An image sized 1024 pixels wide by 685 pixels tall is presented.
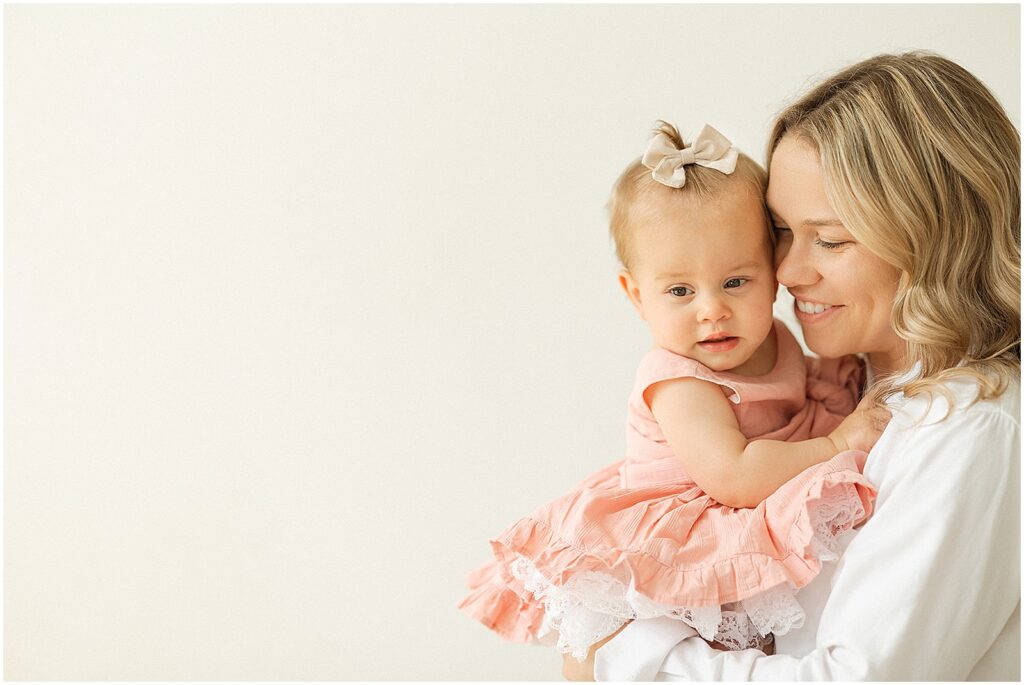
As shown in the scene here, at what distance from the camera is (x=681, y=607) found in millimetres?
1552

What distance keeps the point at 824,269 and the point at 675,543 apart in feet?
1.67

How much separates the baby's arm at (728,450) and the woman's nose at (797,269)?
0.22 metres

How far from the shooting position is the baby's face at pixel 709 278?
1.73 meters

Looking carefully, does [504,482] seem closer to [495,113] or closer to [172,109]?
[495,113]

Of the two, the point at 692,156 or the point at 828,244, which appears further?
the point at 692,156

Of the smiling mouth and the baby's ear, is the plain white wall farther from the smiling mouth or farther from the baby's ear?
the smiling mouth

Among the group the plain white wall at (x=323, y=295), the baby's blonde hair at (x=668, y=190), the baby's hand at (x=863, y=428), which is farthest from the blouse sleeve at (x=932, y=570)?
the plain white wall at (x=323, y=295)

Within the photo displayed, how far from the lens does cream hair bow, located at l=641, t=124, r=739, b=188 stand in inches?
69.6

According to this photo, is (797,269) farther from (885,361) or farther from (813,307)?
(885,361)

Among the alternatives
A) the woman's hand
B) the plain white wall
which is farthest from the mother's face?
the plain white wall

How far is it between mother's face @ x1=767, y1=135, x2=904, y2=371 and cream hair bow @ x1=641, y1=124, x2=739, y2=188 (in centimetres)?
9

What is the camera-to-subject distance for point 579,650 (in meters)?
1.64

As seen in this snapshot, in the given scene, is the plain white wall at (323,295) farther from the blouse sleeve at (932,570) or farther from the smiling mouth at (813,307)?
the blouse sleeve at (932,570)

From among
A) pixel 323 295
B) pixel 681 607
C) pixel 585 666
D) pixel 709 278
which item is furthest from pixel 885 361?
pixel 323 295
